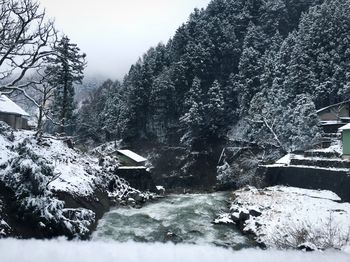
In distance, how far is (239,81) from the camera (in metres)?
48.2

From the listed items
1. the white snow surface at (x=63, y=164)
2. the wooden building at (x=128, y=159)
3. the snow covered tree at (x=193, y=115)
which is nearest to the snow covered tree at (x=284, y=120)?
the snow covered tree at (x=193, y=115)

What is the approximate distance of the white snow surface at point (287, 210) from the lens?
653 inches

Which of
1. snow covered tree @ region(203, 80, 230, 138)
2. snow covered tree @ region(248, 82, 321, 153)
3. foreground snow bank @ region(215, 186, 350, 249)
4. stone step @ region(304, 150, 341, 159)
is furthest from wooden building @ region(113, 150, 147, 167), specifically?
stone step @ region(304, 150, 341, 159)

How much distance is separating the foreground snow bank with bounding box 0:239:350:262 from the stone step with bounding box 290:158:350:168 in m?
24.2

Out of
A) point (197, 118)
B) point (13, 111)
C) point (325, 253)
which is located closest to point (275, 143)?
point (197, 118)

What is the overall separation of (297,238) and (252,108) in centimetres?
2975

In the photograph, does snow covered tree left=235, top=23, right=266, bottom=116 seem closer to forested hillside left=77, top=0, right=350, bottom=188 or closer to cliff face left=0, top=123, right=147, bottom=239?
forested hillside left=77, top=0, right=350, bottom=188

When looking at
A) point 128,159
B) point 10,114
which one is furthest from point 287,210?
point 10,114

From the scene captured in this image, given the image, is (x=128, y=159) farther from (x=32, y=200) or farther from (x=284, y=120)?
(x=32, y=200)

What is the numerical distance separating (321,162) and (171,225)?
12871mm

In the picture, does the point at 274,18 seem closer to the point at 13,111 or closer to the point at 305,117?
the point at 305,117

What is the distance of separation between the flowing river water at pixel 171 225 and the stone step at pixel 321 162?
7.29m

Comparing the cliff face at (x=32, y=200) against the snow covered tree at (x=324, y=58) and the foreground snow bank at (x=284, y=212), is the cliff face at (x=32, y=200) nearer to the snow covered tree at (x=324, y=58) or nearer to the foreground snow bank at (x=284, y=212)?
the foreground snow bank at (x=284, y=212)

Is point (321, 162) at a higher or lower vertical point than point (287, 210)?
higher
